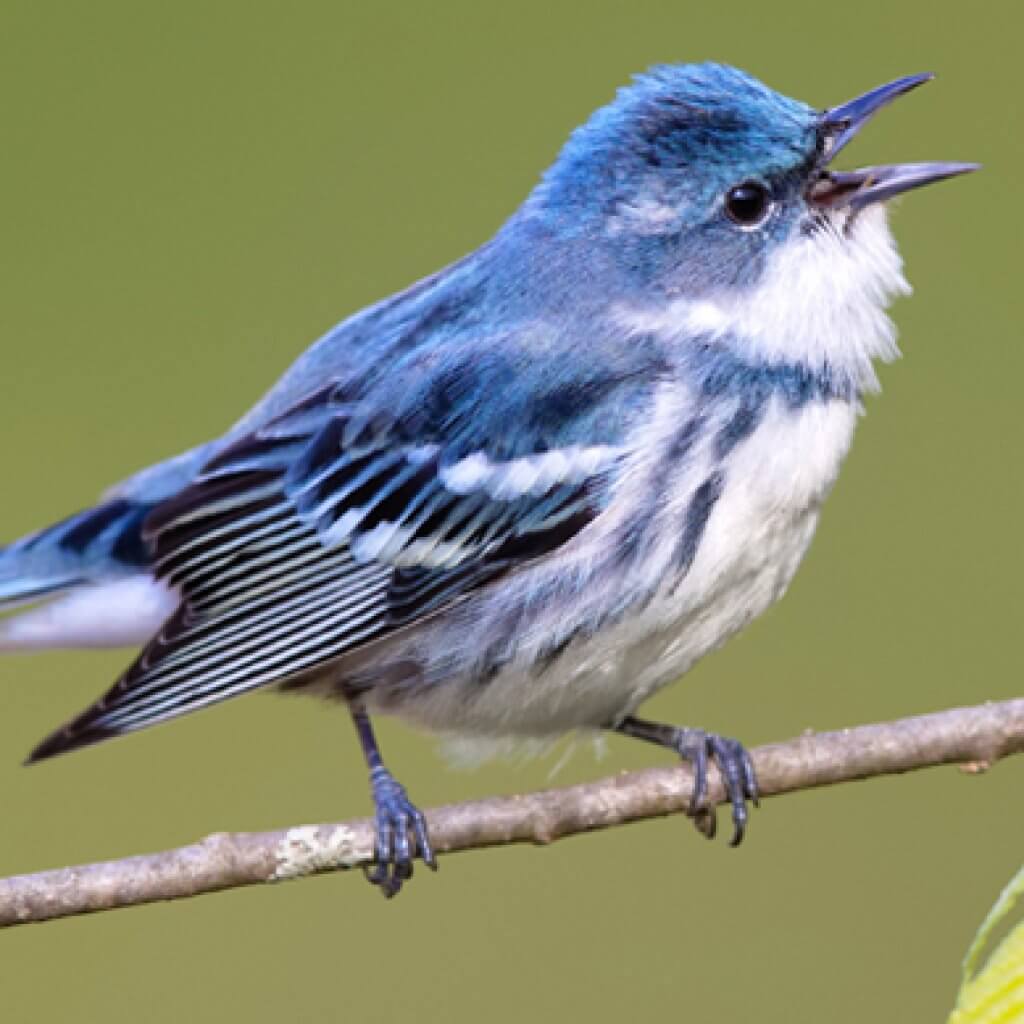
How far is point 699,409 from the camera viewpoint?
11.6 ft

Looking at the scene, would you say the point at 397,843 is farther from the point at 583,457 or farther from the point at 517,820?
the point at 583,457

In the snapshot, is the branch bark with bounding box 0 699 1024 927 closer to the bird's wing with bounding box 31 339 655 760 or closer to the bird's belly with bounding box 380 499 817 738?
the bird's belly with bounding box 380 499 817 738

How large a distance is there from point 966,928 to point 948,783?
465 mm

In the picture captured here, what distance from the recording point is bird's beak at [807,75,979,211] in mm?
3523

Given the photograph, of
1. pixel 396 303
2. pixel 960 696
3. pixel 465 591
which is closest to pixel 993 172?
pixel 960 696

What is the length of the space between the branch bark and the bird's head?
77 centimetres

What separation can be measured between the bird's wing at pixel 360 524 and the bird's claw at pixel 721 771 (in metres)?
0.51

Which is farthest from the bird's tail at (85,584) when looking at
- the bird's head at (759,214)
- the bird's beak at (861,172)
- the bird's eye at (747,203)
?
the bird's beak at (861,172)

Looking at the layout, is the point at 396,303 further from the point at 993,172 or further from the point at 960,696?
the point at 993,172

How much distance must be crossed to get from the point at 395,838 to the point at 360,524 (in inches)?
25.3

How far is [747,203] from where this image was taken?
3.59 meters

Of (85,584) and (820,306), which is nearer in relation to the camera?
(820,306)

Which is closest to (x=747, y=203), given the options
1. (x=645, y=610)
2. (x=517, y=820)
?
(x=645, y=610)

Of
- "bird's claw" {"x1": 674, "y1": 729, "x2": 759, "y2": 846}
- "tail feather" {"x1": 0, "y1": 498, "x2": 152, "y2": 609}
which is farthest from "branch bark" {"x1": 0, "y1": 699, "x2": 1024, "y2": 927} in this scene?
"tail feather" {"x1": 0, "y1": 498, "x2": 152, "y2": 609}
